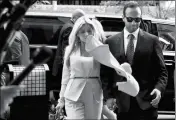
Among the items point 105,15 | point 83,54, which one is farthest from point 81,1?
point 83,54

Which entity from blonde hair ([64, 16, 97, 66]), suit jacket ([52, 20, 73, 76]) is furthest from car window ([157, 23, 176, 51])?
blonde hair ([64, 16, 97, 66])

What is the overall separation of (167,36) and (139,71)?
4117 mm

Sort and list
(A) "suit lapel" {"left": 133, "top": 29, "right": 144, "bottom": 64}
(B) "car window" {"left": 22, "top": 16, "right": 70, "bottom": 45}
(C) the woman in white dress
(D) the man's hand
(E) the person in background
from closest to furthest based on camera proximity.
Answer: (E) the person in background → (D) the man's hand → (A) "suit lapel" {"left": 133, "top": 29, "right": 144, "bottom": 64} → (C) the woman in white dress → (B) "car window" {"left": 22, "top": 16, "right": 70, "bottom": 45}

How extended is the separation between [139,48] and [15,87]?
384 cm

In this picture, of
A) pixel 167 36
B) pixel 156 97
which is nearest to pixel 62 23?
pixel 167 36

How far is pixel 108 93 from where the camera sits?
253 inches

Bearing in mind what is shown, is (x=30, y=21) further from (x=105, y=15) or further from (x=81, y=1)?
(x=81, y=1)

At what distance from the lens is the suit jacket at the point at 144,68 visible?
6078mm

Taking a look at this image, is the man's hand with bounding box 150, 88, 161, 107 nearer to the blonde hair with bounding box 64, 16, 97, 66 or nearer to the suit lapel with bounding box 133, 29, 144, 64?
the suit lapel with bounding box 133, 29, 144, 64

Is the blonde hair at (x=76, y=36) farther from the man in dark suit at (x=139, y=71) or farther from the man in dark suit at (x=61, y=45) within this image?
the man in dark suit at (x=61, y=45)

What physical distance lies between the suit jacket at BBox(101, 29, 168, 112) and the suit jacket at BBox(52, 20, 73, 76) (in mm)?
2604

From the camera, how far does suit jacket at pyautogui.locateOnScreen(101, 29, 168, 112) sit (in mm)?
6078

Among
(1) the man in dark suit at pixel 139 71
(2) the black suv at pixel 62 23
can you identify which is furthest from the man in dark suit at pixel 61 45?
(1) the man in dark suit at pixel 139 71

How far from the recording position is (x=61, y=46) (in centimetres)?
881
